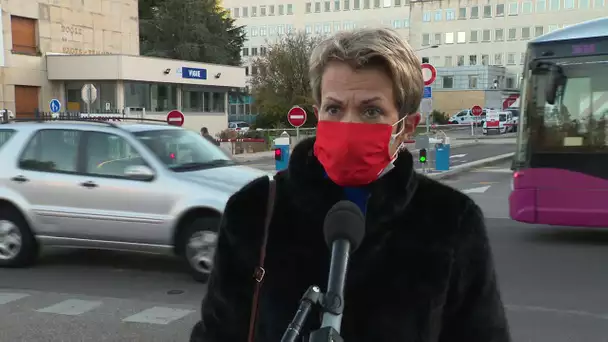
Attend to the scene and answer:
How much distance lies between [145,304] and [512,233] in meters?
6.53

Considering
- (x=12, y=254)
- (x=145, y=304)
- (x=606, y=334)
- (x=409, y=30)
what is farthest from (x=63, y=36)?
(x=409, y=30)

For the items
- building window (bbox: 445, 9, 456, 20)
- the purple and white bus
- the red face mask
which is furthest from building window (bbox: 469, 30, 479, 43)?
the red face mask

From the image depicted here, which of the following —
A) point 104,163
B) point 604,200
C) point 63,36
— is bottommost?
point 604,200

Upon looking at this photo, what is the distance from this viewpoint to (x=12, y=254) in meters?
8.01

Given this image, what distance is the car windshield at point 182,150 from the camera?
300 inches

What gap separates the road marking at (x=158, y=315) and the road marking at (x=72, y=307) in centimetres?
59

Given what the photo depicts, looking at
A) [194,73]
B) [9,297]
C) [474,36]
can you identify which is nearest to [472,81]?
[474,36]

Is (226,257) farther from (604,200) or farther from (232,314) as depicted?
(604,200)

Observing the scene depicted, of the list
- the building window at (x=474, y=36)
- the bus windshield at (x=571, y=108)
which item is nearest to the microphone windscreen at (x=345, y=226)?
the bus windshield at (x=571, y=108)

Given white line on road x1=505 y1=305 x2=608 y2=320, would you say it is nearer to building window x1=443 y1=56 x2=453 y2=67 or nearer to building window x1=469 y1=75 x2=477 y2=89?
building window x1=469 y1=75 x2=477 y2=89

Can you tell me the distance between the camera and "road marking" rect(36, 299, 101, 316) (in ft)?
20.2

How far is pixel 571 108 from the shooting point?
9.40 metres

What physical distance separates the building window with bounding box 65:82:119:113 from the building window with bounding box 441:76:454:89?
192 feet

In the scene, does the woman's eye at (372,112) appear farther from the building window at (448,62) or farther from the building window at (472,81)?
the building window at (448,62)
